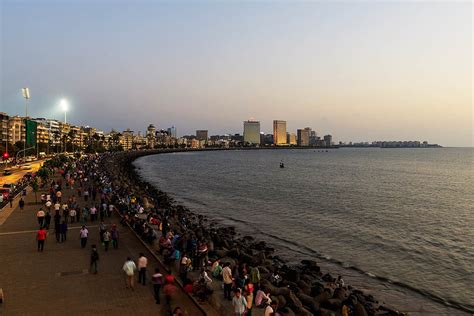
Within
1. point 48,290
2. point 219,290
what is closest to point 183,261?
point 219,290

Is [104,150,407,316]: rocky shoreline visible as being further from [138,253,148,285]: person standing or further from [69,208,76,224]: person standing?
[69,208,76,224]: person standing

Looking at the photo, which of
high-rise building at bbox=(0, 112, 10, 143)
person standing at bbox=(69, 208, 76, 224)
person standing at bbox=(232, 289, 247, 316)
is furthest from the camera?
high-rise building at bbox=(0, 112, 10, 143)

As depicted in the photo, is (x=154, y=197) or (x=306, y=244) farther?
(x=154, y=197)

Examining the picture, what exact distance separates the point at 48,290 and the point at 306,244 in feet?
62.8

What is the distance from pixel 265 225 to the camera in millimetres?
33781

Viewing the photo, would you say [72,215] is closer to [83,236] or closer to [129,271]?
[83,236]

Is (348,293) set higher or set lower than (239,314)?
lower

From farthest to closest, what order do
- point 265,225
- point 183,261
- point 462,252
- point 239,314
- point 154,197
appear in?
point 154,197
point 265,225
point 462,252
point 183,261
point 239,314

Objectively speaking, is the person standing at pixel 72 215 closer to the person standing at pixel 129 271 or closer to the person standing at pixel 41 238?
the person standing at pixel 41 238

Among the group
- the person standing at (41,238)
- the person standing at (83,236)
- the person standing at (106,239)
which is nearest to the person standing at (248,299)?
the person standing at (106,239)

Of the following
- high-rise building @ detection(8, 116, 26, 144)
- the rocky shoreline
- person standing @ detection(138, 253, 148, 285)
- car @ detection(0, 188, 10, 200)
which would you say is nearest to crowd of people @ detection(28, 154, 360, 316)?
person standing @ detection(138, 253, 148, 285)

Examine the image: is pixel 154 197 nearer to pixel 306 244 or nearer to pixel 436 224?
pixel 306 244

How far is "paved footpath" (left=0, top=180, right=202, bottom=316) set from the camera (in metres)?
11.1

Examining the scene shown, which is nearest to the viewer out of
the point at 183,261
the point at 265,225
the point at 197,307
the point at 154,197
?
the point at 197,307
